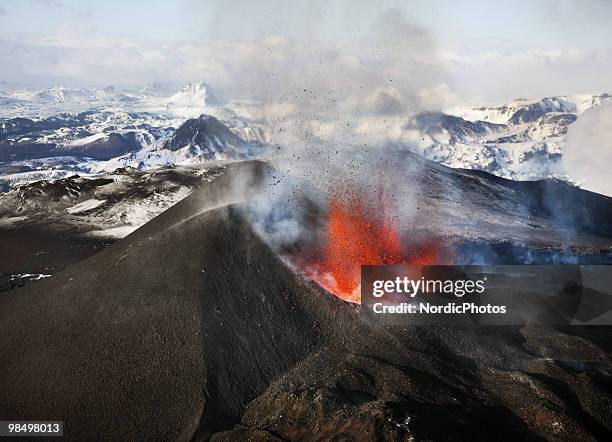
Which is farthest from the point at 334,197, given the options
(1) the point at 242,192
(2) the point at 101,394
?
(2) the point at 101,394

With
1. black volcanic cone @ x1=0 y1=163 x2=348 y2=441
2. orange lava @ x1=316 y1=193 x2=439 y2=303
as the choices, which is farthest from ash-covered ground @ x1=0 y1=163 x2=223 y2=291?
orange lava @ x1=316 y1=193 x2=439 y2=303

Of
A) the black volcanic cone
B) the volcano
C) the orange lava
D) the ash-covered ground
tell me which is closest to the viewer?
the volcano

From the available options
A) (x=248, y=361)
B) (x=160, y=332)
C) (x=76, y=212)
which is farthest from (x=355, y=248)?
(x=76, y=212)

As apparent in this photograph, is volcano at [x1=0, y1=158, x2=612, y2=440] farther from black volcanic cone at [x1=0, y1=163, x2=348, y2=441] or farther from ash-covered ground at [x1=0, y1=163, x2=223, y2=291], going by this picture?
ash-covered ground at [x1=0, y1=163, x2=223, y2=291]

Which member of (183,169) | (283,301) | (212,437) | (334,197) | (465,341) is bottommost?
(212,437)

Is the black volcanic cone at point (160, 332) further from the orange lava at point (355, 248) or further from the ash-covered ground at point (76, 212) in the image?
the ash-covered ground at point (76, 212)

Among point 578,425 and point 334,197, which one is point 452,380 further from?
point 334,197
